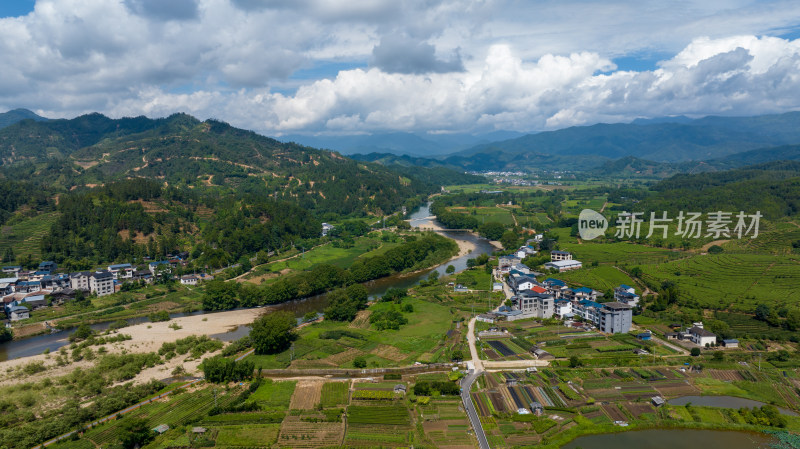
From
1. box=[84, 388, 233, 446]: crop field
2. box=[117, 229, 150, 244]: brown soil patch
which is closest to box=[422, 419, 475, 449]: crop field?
box=[84, 388, 233, 446]: crop field

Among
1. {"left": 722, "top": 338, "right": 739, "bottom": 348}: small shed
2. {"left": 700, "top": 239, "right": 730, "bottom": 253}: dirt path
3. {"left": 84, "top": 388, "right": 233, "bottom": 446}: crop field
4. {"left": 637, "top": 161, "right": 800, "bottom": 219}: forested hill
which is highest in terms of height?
{"left": 637, "top": 161, "right": 800, "bottom": 219}: forested hill

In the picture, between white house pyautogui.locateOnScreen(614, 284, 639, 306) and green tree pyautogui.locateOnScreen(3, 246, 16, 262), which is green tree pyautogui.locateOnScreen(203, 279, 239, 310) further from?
white house pyautogui.locateOnScreen(614, 284, 639, 306)

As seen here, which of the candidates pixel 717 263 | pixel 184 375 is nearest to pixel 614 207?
pixel 717 263

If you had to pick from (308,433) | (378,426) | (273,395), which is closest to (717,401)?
(378,426)

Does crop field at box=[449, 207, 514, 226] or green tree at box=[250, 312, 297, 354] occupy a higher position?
crop field at box=[449, 207, 514, 226]

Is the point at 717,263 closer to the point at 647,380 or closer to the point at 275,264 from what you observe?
A: the point at 647,380

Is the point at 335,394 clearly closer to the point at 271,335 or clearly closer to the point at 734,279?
the point at 271,335

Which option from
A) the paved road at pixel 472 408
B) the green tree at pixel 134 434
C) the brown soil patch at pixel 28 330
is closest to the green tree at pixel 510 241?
the paved road at pixel 472 408
